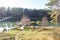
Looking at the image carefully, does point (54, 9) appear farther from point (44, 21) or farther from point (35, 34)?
point (35, 34)

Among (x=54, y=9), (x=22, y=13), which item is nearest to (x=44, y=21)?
(x=54, y=9)

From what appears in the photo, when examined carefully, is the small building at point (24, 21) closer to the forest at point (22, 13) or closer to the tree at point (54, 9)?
the forest at point (22, 13)

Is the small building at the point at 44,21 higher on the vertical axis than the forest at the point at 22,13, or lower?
lower

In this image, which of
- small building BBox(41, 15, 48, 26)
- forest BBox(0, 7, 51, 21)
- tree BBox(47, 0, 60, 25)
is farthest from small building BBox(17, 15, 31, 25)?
tree BBox(47, 0, 60, 25)

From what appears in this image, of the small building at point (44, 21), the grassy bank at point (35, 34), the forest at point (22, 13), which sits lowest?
the grassy bank at point (35, 34)

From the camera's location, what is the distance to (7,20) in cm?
208

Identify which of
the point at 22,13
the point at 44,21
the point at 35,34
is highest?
the point at 22,13

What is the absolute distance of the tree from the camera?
2078mm

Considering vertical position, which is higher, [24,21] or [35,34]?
[24,21]

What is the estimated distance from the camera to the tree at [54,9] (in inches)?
81.8

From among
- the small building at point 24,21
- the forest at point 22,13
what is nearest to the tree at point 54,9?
the forest at point 22,13

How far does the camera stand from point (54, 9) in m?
2.11

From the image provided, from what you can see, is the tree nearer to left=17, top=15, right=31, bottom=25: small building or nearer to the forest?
the forest

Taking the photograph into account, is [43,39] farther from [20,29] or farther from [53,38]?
[20,29]
